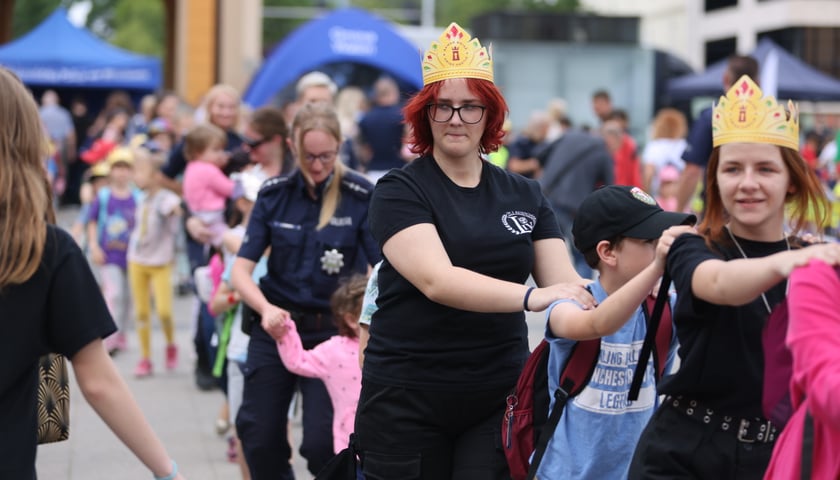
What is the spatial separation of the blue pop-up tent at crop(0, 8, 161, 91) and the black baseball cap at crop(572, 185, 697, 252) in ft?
78.6

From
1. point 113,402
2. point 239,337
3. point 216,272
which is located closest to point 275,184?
point 239,337

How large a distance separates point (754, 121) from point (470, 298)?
888 mm

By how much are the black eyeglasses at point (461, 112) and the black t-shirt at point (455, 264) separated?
148 millimetres

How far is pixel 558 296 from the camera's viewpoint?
3416 mm

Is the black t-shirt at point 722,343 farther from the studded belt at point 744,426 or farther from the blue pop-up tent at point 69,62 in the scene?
the blue pop-up tent at point 69,62

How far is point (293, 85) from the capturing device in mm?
20062

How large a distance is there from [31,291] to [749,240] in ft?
5.86

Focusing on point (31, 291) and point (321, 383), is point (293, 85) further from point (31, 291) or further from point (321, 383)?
point (31, 291)

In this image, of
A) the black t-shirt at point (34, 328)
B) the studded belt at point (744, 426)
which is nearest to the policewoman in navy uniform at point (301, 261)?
the black t-shirt at point (34, 328)

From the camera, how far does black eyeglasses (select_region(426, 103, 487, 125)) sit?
3959mm

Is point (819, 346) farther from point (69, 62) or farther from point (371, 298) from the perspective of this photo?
point (69, 62)

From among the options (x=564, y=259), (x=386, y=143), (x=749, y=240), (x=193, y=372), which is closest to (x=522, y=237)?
(x=564, y=259)

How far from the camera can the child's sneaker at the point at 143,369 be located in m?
10.0

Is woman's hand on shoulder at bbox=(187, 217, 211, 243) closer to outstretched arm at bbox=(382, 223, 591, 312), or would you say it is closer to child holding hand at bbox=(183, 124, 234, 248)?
child holding hand at bbox=(183, 124, 234, 248)
